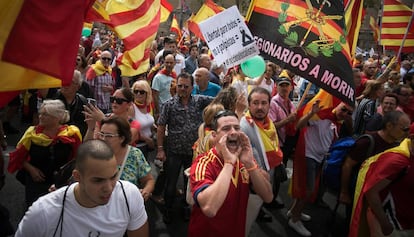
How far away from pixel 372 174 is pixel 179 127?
7.64ft

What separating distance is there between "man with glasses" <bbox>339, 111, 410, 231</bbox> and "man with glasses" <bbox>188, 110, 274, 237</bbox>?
1.66 metres

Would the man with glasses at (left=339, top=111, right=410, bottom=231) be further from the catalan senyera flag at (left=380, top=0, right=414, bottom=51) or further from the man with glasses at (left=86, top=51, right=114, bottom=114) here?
the catalan senyera flag at (left=380, top=0, right=414, bottom=51)

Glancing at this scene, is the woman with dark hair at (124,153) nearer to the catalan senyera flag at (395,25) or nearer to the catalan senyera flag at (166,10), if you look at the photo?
the catalan senyera flag at (166,10)

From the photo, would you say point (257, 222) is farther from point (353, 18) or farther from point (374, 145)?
point (353, 18)

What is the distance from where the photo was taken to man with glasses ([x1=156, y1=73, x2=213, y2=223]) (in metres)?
4.61

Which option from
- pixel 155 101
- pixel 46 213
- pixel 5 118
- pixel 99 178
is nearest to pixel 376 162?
pixel 99 178

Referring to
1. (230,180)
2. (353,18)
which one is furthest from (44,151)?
(353,18)

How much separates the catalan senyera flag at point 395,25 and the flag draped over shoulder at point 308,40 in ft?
14.6

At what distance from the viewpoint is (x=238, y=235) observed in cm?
248

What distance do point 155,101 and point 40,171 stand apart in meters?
3.38

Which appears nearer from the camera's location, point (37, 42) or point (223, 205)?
point (37, 42)

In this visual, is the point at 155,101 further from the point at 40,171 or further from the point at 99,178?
the point at 99,178

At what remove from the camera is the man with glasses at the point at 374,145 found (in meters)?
3.64

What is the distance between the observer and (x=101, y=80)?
22.1ft
